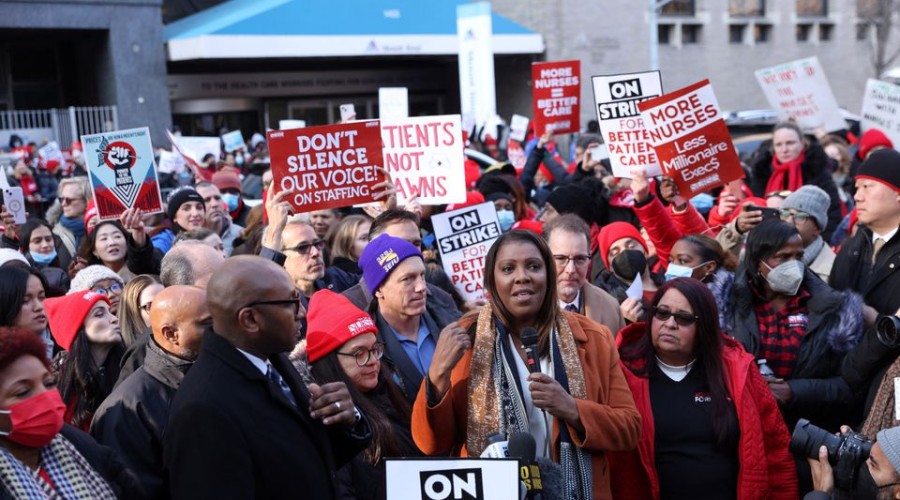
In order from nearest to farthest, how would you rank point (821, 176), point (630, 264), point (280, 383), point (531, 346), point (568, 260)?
point (280, 383)
point (531, 346)
point (568, 260)
point (630, 264)
point (821, 176)

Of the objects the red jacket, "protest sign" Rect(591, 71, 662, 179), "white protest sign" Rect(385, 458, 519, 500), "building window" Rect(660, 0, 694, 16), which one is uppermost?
"building window" Rect(660, 0, 694, 16)

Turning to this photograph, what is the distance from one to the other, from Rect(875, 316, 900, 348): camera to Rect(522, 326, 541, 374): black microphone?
1.70m

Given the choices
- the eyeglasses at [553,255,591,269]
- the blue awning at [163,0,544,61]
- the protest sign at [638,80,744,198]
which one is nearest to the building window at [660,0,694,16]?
the blue awning at [163,0,544,61]

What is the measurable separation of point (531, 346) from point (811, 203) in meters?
3.48

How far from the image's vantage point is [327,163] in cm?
706

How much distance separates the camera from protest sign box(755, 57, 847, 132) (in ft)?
41.1

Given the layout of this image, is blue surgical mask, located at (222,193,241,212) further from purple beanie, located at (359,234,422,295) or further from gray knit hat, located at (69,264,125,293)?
purple beanie, located at (359,234,422,295)

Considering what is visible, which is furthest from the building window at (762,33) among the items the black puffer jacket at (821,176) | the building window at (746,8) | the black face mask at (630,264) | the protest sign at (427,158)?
the black face mask at (630,264)

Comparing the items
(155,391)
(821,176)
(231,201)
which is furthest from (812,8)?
(155,391)

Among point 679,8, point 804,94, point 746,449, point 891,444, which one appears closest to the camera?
point 891,444

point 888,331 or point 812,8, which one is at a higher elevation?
point 812,8

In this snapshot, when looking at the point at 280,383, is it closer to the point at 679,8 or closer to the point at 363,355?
the point at 363,355

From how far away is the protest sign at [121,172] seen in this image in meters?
7.72

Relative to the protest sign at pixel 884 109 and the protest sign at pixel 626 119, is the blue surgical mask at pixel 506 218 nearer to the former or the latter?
the protest sign at pixel 626 119
